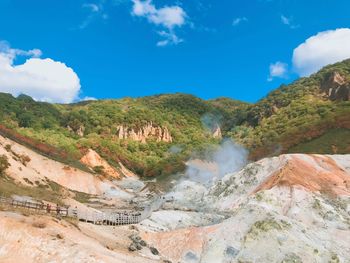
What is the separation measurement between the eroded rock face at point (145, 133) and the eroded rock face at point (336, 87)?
251ft

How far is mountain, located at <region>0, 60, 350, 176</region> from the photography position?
88312mm

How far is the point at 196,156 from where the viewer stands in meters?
128

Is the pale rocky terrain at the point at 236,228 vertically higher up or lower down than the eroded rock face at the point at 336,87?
lower down

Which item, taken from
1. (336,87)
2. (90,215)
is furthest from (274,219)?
(336,87)

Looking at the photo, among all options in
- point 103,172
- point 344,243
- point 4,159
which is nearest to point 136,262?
point 344,243

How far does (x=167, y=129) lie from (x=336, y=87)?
87.9 m

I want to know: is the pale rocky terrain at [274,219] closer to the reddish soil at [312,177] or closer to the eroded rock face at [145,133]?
the reddish soil at [312,177]

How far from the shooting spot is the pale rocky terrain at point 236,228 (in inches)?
968

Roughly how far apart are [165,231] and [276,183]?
43.7ft

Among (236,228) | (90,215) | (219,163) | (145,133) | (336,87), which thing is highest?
(336,87)

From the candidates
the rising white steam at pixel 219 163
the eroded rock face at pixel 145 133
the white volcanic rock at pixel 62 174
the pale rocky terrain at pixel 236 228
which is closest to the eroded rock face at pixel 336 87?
the rising white steam at pixel 219 163

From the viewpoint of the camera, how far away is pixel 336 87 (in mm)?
125062

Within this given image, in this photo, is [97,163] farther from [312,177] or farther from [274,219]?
[274,219]

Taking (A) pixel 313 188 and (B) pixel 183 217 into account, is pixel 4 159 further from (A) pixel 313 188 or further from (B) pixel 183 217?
(A) pixel 313 188
